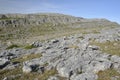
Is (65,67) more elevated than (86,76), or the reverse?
(65,67)

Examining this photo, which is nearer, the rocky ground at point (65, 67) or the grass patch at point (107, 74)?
the grass patch at point (107, 74)

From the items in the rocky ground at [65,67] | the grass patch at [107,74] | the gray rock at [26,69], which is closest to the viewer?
the grass patch at [107,74]

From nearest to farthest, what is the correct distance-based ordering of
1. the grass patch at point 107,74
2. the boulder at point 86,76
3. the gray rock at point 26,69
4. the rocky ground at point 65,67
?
the boulder at point 86,76, the grass patch at point 107,74, the rocky ground at point 65,67, the gray rock at point 26,69

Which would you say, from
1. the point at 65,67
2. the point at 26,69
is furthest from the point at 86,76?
the point at 26,69

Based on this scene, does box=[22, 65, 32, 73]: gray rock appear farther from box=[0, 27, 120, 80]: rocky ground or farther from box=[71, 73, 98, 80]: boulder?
box=[71, 73, 98, 80]: boulder

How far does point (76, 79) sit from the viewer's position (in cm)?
2328

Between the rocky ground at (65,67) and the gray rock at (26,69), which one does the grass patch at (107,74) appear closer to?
the rocky ground at (65,67)

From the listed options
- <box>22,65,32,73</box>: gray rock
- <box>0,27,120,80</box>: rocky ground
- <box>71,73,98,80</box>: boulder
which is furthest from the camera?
<box>22,65,32,73</box>: gray rock

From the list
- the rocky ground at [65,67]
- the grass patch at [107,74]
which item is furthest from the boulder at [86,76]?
the grass patch at [107,74]

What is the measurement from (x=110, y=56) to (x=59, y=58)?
813 cm

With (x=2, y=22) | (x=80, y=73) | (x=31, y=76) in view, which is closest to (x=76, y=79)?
(x=80, y=73)

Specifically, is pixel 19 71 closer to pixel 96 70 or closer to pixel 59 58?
pixel 59 58

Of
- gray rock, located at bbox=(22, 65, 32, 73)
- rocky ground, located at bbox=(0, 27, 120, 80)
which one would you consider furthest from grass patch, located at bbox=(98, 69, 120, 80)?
gray rock, located at bbox=(22, 65, 32, 73)

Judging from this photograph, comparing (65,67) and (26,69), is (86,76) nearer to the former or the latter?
(65,67)
